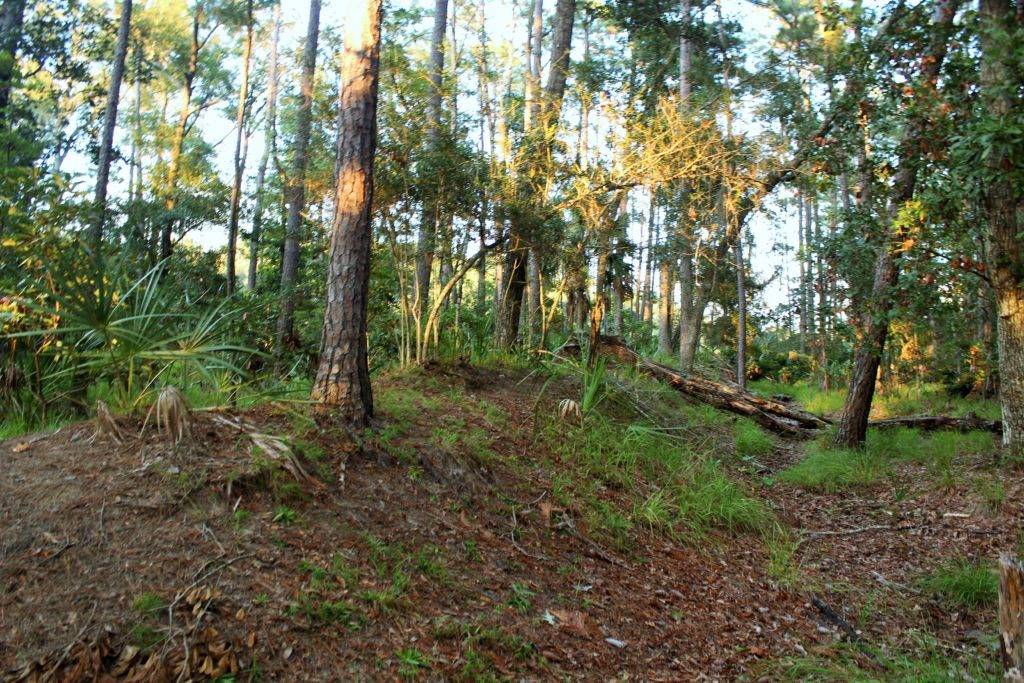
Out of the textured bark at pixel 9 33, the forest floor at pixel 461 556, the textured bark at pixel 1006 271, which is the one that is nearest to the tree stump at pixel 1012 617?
the forest floor at pixel 461 556

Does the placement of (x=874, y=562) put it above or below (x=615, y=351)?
below

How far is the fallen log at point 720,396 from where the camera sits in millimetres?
12539

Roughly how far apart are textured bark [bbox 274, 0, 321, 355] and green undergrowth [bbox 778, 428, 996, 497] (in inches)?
315

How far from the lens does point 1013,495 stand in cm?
753

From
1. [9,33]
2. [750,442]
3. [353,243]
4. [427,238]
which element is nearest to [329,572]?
[353,243]

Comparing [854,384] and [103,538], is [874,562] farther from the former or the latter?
[103,538]

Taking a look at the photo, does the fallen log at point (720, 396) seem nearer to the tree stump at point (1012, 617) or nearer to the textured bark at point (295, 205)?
the textured bark at point (295, 205)

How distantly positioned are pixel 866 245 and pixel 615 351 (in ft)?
14.3

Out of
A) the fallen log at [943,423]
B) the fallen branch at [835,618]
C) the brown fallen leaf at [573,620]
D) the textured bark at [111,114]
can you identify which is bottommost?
the fallen branch at [835,618]

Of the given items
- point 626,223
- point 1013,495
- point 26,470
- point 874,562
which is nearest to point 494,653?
point 26,470

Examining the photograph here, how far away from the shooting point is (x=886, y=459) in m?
10.1

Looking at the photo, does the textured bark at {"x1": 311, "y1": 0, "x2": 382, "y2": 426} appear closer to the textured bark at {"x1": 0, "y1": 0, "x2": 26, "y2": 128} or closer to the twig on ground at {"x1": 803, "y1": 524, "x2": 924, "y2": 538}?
the twig on ground at {"x1": 803, "y1": 524, "x2": 924, "y2": 538}

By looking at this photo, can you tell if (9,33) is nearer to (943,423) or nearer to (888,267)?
(888,267)

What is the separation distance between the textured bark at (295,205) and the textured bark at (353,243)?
16.6ft
